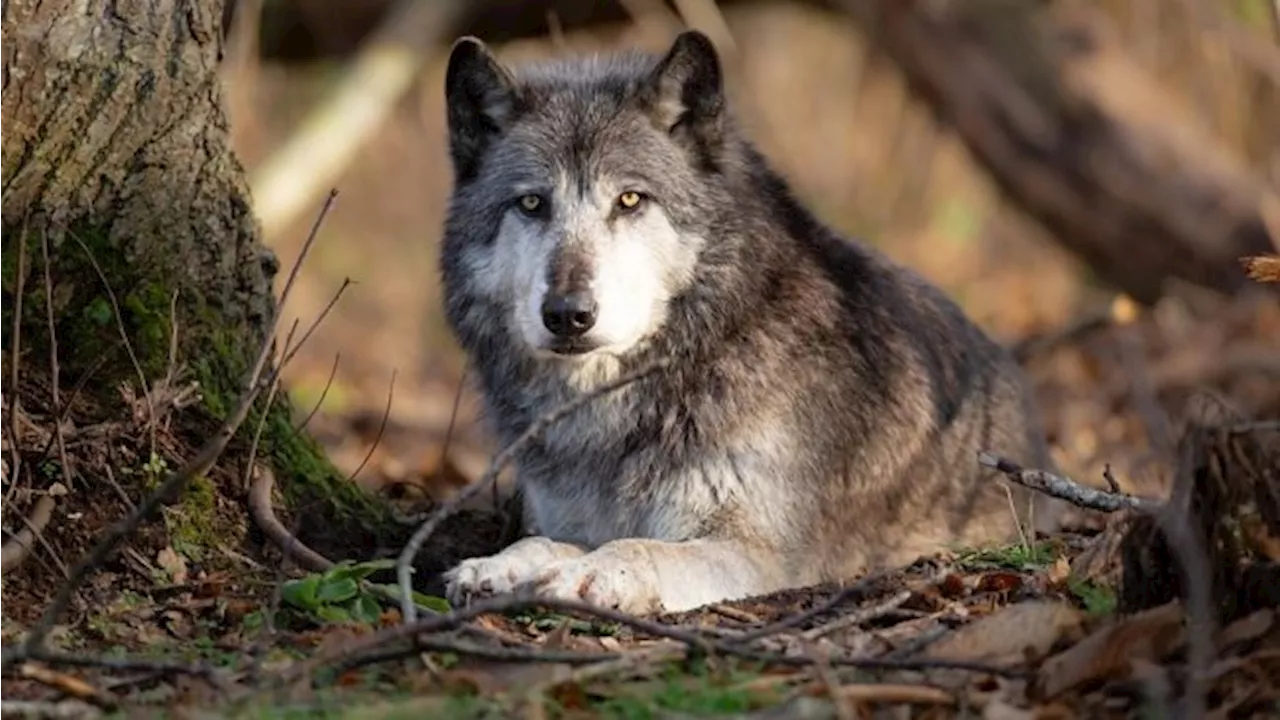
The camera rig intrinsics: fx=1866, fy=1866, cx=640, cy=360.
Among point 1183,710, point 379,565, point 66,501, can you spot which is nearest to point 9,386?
point 66,501

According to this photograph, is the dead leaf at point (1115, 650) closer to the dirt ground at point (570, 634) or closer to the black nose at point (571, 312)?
the dirt ground at point (570, 634)

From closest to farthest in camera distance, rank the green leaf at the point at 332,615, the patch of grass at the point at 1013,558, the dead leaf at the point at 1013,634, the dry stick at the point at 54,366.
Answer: the dead leaf at the point at 1013,634
the green leaf at the point at 332,615
the dry stick at the point at 54,366
the patch of grass at the point at 1013,558

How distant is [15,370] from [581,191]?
6.00 ft

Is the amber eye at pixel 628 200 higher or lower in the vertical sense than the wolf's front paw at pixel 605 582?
higher

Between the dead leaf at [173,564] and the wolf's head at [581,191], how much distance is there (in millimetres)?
1252

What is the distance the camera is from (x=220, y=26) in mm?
5758

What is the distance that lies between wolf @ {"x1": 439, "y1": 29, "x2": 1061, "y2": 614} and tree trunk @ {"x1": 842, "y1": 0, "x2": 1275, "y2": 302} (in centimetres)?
530

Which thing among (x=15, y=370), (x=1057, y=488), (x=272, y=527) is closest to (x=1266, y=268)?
(x=1057, y=488)

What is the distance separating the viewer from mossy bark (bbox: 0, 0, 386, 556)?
5.29 meters

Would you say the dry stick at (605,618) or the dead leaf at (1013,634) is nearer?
the dry stick at (605,618)

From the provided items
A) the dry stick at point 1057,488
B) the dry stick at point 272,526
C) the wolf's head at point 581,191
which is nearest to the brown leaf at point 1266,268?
the dry stick at point 1057,488

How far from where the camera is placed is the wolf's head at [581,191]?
5.71 metres

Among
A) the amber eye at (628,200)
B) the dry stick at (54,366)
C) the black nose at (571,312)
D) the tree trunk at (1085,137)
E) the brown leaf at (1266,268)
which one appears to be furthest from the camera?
the tree trunk at (1085,137)

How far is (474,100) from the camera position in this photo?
6141mm
